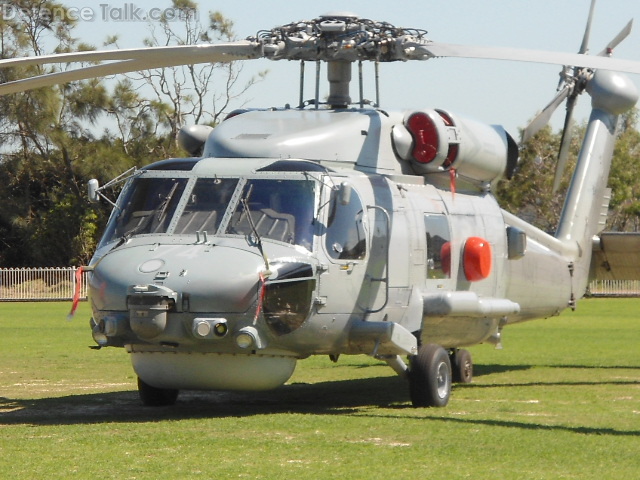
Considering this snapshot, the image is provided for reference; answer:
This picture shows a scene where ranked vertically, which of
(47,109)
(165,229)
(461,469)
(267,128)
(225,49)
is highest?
(225,49)

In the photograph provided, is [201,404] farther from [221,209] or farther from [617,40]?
[617,40]

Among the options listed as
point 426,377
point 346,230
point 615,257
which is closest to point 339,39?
point 346,230

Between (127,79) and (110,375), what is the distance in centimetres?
3773

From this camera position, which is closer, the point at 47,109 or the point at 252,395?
the point at 252,395

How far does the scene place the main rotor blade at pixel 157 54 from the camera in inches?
436

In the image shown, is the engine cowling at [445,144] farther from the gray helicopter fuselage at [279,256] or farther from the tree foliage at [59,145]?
the tree foliage at [59,145]

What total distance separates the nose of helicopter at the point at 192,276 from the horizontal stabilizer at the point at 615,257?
8471 mm

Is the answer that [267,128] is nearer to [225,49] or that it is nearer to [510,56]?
[225,49]

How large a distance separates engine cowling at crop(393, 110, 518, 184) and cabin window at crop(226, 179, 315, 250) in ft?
5.85

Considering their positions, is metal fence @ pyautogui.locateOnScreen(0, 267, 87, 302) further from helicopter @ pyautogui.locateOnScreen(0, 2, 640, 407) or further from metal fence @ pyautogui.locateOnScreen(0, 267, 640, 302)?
helicopter @ pyautogui.locateOnScreen(0, 2, 640, 407)

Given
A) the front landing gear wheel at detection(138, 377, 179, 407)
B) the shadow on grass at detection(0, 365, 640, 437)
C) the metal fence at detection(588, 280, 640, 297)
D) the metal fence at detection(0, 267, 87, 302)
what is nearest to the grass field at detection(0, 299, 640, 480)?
the shadow on grass at detection(0, 365, 640, 437)

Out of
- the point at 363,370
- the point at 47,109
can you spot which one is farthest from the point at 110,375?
the point at 47,109

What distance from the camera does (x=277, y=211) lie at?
11766 millimetres

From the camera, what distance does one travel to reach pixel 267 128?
1288 cm
